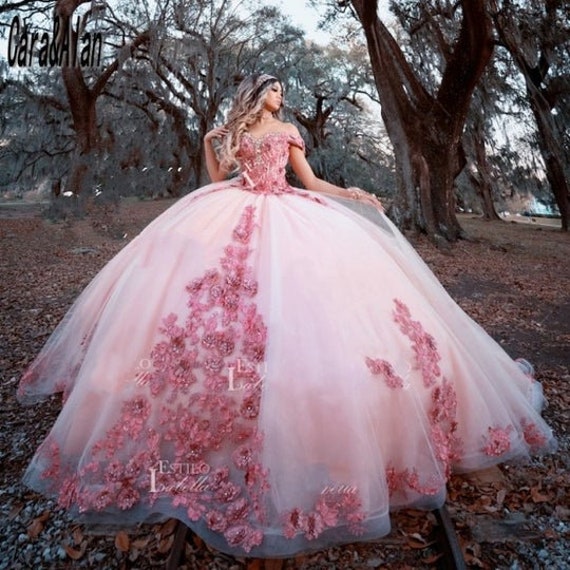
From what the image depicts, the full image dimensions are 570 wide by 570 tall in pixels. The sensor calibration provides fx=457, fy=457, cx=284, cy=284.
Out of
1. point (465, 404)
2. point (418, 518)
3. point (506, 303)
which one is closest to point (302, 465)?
point (418, 518)

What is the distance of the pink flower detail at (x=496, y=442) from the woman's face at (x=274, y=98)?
7.31ft

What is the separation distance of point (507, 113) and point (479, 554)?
14.5 meters

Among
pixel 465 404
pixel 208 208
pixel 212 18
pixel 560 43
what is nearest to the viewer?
pixel 465 404

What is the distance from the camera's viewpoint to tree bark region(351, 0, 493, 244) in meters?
9.22

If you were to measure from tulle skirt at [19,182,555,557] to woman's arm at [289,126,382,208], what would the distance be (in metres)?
0.56

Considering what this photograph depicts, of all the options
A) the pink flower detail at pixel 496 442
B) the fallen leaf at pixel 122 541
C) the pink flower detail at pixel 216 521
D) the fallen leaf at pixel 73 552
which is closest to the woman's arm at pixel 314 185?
the pink flower detail at pixel 496 442

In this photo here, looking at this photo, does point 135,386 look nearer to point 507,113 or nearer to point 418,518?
point 418,518

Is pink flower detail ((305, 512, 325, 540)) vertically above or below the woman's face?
below

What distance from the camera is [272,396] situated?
182 centimetres

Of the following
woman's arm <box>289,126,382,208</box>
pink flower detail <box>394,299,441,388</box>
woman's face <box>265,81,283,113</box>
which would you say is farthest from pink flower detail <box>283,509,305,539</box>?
woman's face <box>265,81,283,113</box>

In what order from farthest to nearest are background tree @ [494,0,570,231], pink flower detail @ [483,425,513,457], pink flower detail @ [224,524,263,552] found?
1. background tree @ [494,0,570,231]
2. pink flower detail @ [483,425,513,457]
3. pink flower detail @ [224,524,263,552]

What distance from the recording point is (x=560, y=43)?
9367mm

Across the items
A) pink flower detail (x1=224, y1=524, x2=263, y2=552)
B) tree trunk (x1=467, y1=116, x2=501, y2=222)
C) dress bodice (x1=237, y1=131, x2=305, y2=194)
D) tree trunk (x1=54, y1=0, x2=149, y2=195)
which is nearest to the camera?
pink flower detail (x1=224, y1=524, x2=263, y2=552)

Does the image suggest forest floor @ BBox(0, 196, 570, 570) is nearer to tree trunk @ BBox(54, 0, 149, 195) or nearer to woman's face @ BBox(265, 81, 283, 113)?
woman's face @ BBox(265, 81, 283, 113)
